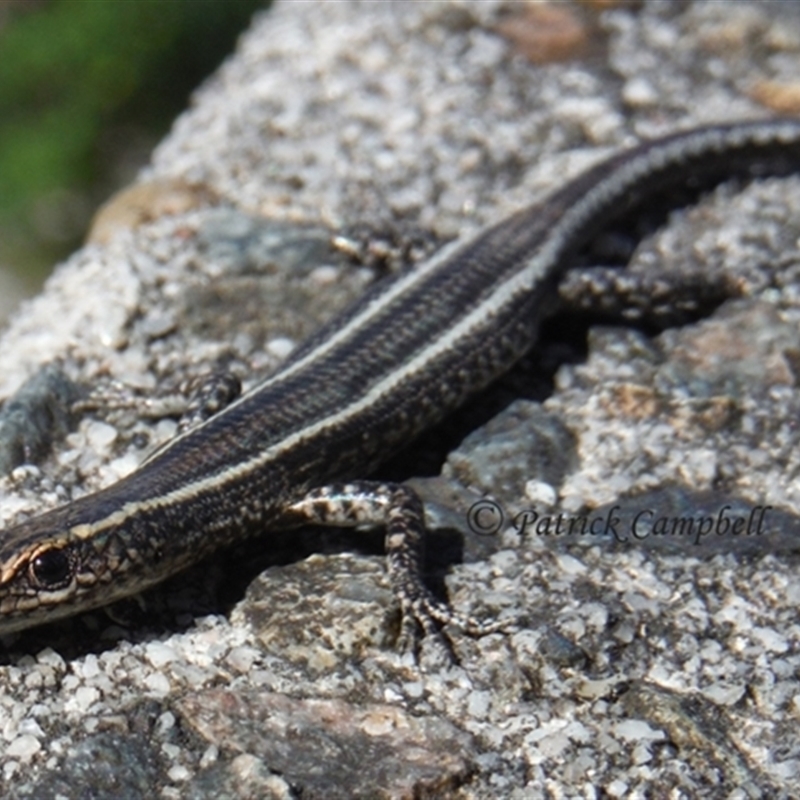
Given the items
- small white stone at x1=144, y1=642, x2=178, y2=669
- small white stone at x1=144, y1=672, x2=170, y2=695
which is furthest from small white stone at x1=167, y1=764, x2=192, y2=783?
small white stone at x1=144, y1=642, x2=178, y2=669

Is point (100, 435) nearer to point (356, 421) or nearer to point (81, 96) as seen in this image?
point (356, 421)

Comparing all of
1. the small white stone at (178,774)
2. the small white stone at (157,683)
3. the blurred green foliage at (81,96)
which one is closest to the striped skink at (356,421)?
the small white stone at (157,683)

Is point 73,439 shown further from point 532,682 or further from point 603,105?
point 603,105

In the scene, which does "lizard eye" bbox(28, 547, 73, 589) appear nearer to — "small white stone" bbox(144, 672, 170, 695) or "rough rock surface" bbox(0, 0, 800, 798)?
"rough rock surface" bbox(0, 0, 800, 798)

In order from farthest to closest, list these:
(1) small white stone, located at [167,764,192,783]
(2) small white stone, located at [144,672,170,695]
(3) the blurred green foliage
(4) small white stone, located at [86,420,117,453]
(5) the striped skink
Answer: (3) the blurred green foliage
(4) small white stone, located at [86,420,117,453]
(5) the striped skink
(2) small white stone, located at [144,672,170,695]
(1) small white stone, located at [167,764,192,783]

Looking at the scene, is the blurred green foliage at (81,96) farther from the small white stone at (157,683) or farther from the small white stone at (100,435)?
the small white stone at (157,683)

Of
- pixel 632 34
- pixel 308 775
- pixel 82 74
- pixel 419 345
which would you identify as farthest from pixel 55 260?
pixel 308 775

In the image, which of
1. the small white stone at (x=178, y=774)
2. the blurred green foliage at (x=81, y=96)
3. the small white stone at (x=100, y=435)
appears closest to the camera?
the small white stone at (x=178, y=774)

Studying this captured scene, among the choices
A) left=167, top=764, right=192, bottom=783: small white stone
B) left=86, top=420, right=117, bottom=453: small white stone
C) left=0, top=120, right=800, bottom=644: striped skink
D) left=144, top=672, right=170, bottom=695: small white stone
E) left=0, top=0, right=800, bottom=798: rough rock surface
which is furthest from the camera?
left=86, top=420, right=117, bottom=453: small white stone
